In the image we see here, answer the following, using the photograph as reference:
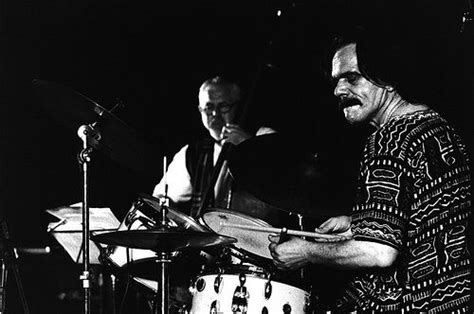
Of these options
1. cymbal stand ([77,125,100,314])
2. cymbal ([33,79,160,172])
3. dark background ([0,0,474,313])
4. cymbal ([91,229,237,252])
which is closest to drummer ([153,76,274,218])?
dark background ([0,0,474,313])

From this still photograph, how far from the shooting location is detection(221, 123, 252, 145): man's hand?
4.50 m

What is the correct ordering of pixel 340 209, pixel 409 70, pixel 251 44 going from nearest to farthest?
pixel 409 70, pixel 340 209, pixel 251 44

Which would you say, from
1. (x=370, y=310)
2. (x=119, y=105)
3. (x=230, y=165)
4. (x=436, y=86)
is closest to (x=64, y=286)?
(x=119, y=105)

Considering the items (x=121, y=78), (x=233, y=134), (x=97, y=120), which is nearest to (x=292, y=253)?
(x=97, y=120)

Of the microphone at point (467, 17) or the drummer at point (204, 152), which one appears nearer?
the microphone at point (467, 17)

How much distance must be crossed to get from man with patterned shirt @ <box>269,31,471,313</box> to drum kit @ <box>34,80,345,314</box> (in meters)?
0.38

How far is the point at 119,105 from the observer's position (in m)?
3.81

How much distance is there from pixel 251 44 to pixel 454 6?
1722 mm

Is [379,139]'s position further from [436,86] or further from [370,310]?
[436,86]

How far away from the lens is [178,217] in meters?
3.26

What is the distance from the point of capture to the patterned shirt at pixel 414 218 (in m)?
2.23

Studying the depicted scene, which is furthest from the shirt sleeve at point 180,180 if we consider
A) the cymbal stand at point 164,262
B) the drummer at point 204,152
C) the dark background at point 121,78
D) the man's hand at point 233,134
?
the cymbal stand at point 164,262

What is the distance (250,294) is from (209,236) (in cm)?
29

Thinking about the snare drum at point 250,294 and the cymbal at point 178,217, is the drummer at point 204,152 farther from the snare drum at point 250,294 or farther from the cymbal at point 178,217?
the snare drum at point 250,294
